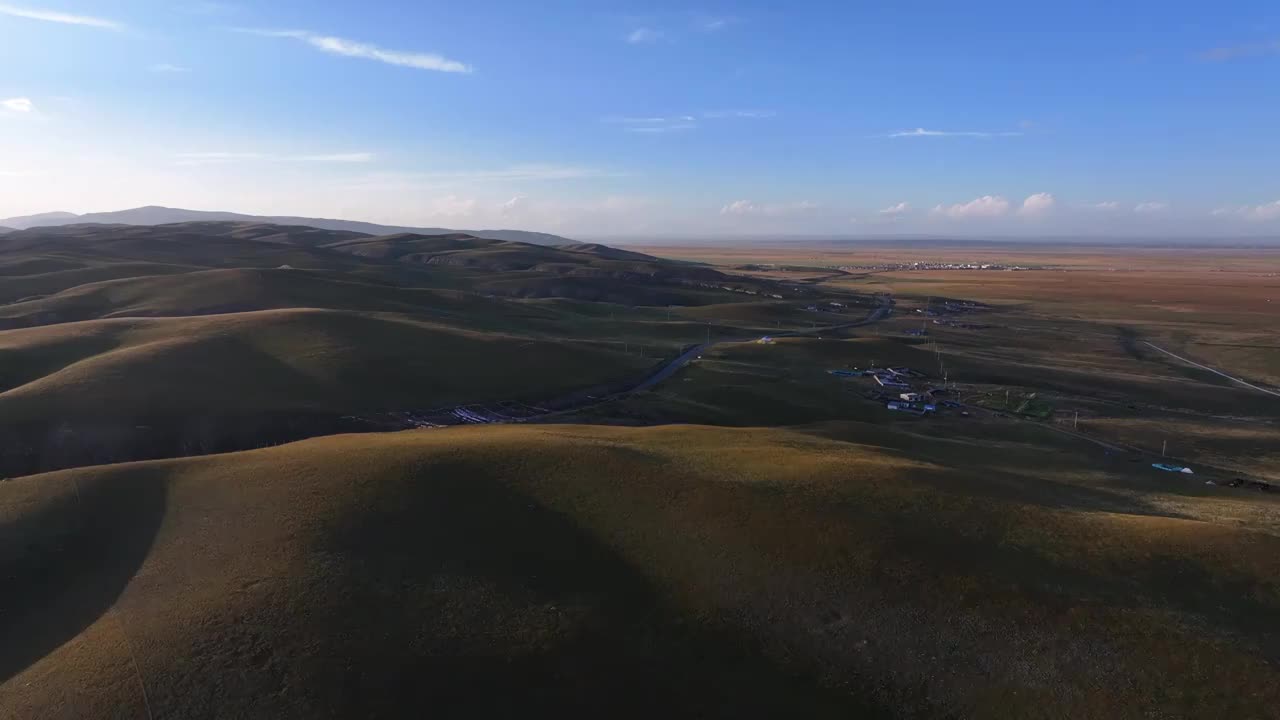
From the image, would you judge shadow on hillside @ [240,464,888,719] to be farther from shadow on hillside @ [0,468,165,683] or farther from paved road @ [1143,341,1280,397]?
paved road @ [1143,341,1280,397]

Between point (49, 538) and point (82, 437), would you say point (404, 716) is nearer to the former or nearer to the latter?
point (49, 538)

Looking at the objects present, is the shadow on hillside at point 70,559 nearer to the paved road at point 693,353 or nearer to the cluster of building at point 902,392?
the paved road at point 693,353

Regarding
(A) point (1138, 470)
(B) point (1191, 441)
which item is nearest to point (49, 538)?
(A) point (1138, 470)

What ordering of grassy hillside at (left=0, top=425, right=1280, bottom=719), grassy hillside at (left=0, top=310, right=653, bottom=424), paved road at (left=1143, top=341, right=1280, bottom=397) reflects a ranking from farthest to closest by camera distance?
paved road at (left=1143, top=341, right=1280, bottom=397) < grassy hillside at (left=0, top=310, right=653, bottom=424) < grassy hillside at (left=0, top=425, right=1280, bottom=719)

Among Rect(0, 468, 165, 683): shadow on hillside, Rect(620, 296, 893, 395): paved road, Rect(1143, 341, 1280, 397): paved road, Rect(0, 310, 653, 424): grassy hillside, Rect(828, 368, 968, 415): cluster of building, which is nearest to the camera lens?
Rect(0, 468, 165, 683): shadow on hillside

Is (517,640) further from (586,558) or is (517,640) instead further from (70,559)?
(70,559)

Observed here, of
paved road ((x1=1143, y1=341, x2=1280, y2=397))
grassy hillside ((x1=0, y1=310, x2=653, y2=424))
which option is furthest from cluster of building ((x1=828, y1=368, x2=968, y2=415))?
paved road ((x1=1143, y1=341, x2=1280, y2=397))
